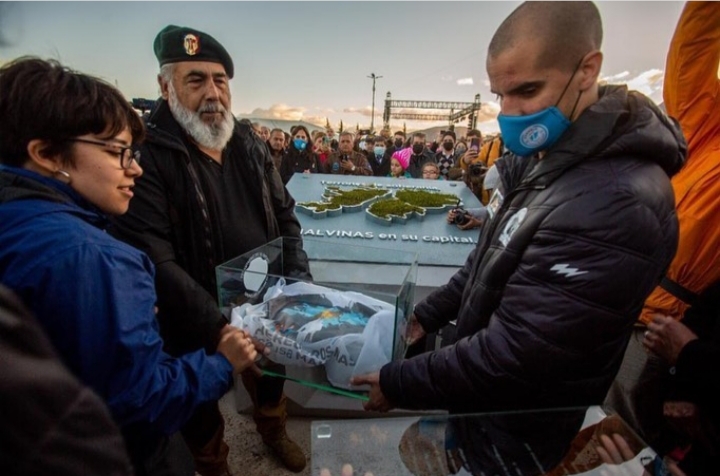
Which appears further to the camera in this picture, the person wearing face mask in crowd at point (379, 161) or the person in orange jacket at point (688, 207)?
the person wearing face mask in crowd at point (379, 161)

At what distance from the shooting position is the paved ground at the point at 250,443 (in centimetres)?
253

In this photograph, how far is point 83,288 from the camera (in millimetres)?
958

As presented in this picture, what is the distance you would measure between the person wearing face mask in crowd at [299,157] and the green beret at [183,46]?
5.73 meters

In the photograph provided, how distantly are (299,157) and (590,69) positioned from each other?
23.6 feet

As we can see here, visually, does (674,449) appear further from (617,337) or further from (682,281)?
(617,337)

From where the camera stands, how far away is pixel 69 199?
1.09 metres

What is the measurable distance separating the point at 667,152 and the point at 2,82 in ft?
6.49

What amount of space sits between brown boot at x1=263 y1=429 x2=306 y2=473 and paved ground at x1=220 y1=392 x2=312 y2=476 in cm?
5

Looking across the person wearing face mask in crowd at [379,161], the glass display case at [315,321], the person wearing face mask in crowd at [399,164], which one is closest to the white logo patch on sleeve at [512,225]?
the glass display case at [315,321]

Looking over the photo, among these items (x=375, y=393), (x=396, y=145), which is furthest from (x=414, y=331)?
(x=396, y=145)

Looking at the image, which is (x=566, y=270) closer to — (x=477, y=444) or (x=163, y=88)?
(x=477, y=444)

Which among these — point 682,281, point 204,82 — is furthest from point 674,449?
point 204,82

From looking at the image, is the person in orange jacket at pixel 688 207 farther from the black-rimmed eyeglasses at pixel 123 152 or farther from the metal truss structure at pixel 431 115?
the metal truss structure at pixel 431 115

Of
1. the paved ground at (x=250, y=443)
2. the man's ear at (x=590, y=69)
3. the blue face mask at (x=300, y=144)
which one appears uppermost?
the man's ear at (x=590, y=69)
